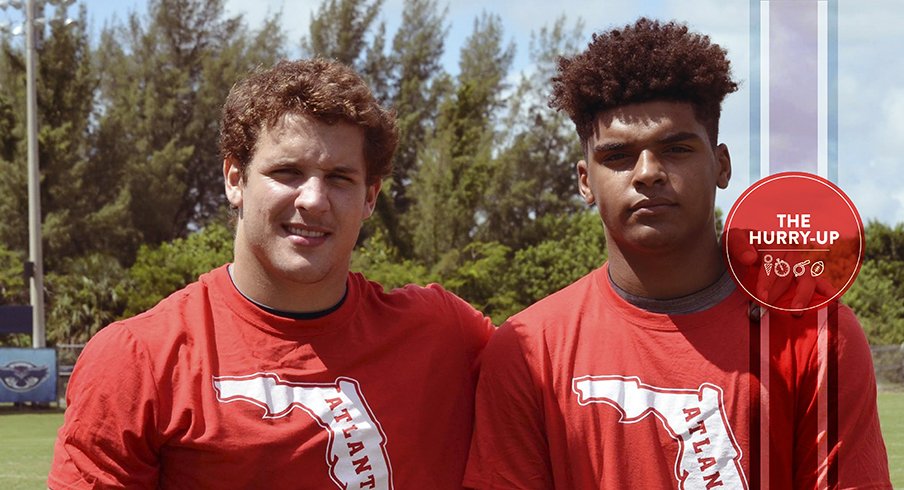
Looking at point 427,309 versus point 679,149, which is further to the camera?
point 427,309

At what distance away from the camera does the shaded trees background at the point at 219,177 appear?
28.6 m

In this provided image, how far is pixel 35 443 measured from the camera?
14.4 m

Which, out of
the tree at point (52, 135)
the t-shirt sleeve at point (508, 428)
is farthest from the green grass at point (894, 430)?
the tree at point (52, 135)

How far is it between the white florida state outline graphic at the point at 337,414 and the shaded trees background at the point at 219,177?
22.7 meters

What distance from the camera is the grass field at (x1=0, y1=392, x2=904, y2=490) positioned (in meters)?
11.1

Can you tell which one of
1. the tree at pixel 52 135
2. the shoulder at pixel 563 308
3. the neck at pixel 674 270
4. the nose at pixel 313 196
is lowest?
the shoulder at pixel 563 308

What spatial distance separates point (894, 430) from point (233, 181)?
1370 cm

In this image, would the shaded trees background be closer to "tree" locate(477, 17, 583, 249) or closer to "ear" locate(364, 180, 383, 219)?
"tree" locate(477, 17, 583, 249)

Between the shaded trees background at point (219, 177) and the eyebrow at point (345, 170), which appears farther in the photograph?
the shaded trees background at point (219, 177)

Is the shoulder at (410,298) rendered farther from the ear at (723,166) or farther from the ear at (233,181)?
the ear at (723,166)

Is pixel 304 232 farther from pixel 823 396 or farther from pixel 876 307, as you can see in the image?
pixel 876 307

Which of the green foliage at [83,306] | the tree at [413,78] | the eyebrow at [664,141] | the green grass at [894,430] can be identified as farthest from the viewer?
the tree at [413,78]

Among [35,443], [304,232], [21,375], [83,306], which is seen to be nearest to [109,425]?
[304,232]

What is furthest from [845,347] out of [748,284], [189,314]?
[189,314]
